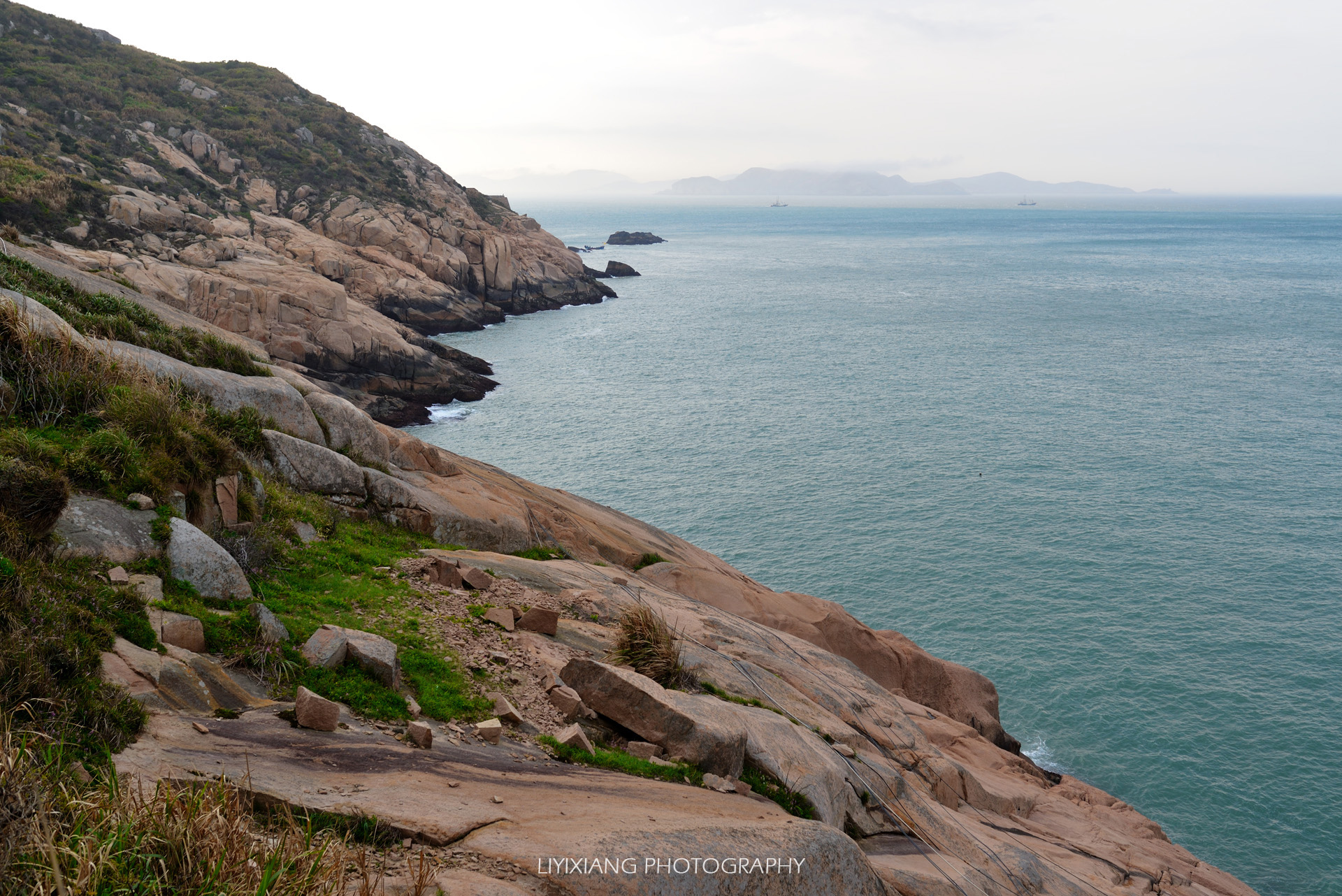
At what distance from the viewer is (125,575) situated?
9727mm

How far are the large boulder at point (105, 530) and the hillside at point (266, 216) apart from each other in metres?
13.5

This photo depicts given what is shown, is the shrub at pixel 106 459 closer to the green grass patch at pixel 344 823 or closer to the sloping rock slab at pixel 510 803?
the sloping rock slab at pixel 510 803

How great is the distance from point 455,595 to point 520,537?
5.92m

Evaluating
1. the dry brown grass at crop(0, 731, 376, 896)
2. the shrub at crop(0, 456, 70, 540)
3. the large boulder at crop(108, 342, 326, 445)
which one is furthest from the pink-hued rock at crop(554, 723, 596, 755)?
the large boulder at crop(108, 342, 326, 445)

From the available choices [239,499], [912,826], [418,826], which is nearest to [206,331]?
[239,499]

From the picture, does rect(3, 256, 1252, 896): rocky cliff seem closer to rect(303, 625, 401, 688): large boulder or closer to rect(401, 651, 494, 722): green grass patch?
rect(303, 625, 401, 688): large boulder

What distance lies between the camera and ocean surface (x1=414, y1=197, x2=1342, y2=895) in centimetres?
2639

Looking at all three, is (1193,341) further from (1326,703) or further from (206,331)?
(206,331)

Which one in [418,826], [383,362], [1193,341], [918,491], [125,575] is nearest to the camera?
[418,826]

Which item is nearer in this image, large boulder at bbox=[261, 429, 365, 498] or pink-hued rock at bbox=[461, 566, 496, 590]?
pink-hued rock at bbox=[461, 566, 496, 590]

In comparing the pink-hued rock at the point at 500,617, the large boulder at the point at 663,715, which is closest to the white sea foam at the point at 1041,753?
the large boulder at the point at 663,715

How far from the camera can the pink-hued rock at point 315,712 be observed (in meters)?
8.84

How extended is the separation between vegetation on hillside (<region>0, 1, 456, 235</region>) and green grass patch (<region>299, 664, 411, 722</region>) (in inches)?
2018

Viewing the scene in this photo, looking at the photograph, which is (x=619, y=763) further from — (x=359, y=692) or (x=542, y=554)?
(x=542, y=554)
